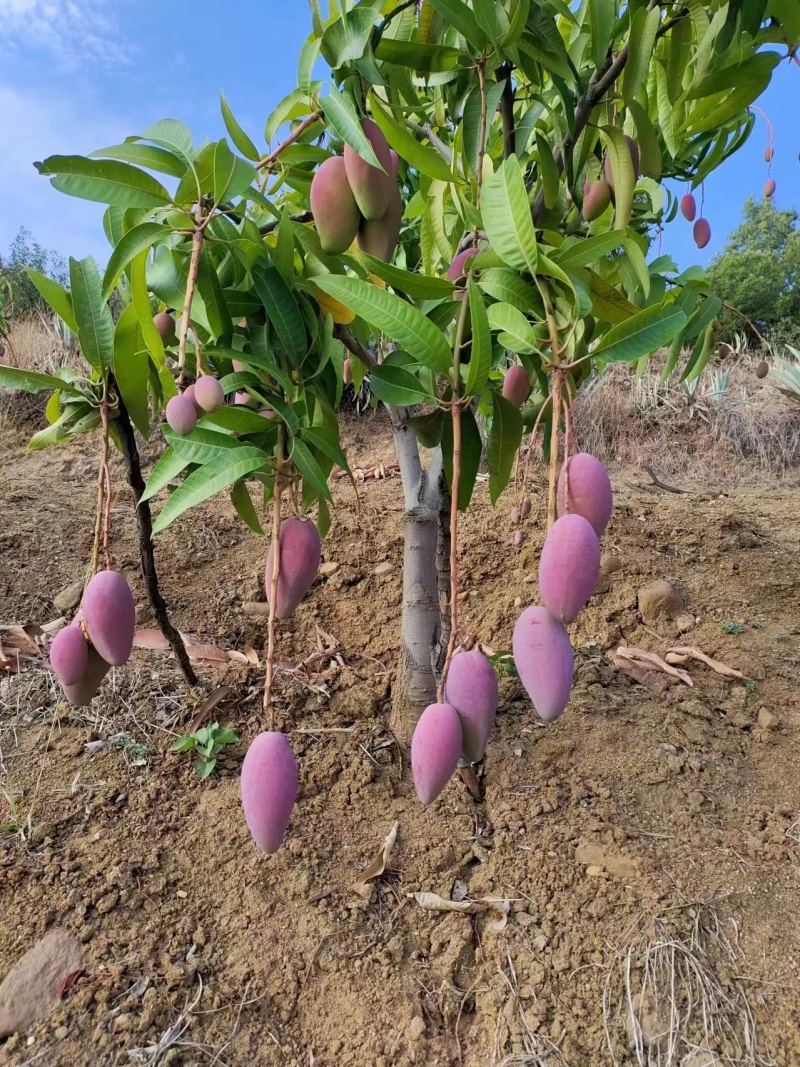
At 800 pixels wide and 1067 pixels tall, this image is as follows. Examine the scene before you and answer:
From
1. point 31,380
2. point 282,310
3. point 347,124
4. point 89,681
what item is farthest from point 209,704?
point 347,124

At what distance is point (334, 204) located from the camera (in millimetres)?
708

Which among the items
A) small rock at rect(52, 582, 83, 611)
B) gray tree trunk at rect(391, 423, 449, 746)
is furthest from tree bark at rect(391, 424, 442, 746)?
small rock at rect(52, 582, 83, 611)

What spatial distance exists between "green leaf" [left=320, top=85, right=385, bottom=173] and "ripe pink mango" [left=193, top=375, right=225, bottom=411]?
274 mm

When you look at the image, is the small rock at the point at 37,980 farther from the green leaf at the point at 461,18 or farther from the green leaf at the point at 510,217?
the green leaf at the point at 461,18

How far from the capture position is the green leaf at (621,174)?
0.82 metres

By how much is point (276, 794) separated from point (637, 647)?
1.20 m

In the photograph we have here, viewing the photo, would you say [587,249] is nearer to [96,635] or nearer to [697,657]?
[96,635]

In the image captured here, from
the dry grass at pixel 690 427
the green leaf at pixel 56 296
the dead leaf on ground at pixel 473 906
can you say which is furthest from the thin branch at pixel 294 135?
the dry grass at pixel 690 427

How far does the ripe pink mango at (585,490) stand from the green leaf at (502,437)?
0.76 ft

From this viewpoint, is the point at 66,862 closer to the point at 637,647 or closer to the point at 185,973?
the point at 185,973

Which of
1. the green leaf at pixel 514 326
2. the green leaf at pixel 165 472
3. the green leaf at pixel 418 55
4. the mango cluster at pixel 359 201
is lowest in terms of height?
the green leaf at pixel 165 472

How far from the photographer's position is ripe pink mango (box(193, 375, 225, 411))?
1.90ft

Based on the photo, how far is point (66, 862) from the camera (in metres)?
1.02

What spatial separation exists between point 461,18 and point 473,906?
1.12 meters
